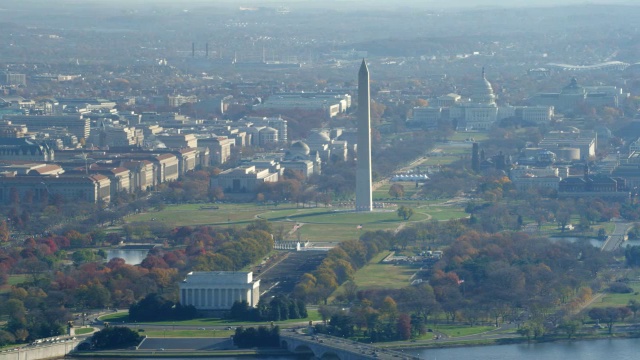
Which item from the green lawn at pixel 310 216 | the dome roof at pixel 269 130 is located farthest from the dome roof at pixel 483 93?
the green lawn at pixel 310 216

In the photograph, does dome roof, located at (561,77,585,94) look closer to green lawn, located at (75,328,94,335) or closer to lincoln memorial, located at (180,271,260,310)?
lincoln memorial, located at (180,271,260,310)

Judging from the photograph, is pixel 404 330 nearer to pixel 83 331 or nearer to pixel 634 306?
pixel 634 306

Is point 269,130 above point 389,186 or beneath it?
beneath

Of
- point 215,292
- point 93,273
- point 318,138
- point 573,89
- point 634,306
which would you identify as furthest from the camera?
point 573,89

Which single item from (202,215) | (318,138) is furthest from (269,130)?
(202,215)

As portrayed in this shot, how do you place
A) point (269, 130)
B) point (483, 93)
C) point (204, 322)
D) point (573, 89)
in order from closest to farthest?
point (204, 322), point (269, 130), point (483, 93), point (573, 89)

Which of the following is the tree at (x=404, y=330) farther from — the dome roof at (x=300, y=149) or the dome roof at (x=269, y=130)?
the dome roof at (x=269, y=130)

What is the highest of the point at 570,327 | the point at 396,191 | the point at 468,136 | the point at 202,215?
the point at 570,327

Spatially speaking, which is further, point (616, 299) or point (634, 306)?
point (616, 299)
